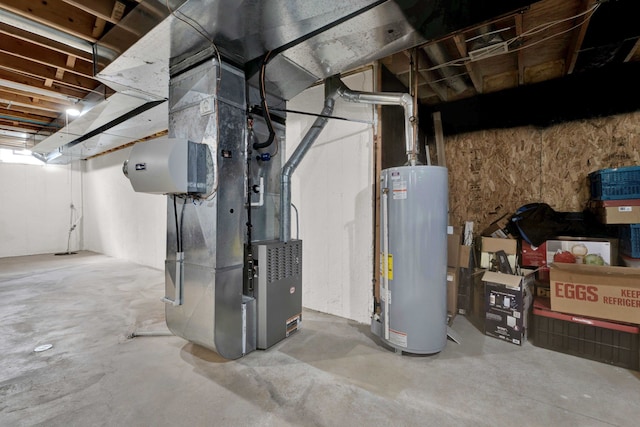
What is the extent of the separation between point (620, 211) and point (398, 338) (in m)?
2.25

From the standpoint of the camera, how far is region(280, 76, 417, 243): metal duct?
2.31m

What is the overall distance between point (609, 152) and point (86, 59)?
551 centimetres

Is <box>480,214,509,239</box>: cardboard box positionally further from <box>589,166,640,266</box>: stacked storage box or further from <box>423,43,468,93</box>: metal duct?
<box>423,43,468,93</box>: metal duct

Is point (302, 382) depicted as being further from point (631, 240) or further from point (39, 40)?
point (39, 40)

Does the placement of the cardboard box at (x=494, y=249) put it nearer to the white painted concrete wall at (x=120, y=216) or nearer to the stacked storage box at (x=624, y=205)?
the stacked storage box at (x=624, y=205)

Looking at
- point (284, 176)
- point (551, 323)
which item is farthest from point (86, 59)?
point (551, 323)

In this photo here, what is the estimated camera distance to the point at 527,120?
320 centimetres

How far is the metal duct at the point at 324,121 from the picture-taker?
231 cm

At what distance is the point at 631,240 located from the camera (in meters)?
2.38

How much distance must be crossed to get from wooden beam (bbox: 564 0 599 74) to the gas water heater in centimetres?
155

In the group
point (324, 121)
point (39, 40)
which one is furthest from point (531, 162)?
point (39, 40)

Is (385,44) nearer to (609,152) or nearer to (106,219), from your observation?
(609,152)

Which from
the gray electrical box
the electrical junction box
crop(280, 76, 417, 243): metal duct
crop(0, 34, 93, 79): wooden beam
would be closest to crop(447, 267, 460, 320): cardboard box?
crop(280, 76, 417, 243): metal duct

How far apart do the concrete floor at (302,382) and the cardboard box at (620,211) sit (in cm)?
123
